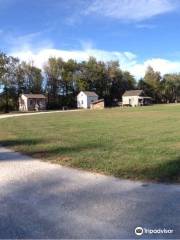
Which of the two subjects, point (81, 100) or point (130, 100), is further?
point (130, 100)

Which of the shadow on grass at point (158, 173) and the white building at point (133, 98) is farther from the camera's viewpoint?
the white building at point (133, 98)

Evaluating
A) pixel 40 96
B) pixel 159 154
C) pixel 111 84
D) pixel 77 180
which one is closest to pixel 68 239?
pixel 77 180

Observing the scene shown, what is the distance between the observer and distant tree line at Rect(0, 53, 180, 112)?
94.8 meters

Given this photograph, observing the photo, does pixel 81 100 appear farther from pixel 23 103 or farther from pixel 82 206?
pixel 82 206

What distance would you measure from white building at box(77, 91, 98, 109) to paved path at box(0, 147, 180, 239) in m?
96.0

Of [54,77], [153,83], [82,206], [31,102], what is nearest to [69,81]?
[54,77]

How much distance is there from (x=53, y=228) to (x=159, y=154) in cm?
626

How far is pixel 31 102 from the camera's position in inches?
3824

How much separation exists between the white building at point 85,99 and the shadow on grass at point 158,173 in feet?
311

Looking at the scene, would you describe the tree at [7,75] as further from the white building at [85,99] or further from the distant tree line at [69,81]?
the white building at [85,99]

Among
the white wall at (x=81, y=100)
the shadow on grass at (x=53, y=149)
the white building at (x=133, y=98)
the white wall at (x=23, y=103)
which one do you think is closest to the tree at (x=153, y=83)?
the white building at (x=133, y=98)

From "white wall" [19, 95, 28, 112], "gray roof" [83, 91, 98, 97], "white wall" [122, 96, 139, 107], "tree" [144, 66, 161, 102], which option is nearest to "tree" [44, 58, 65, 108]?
"gray roof" [83, 91, 98, 97]

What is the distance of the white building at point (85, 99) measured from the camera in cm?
10481

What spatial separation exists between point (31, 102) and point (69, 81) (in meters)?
16.1
